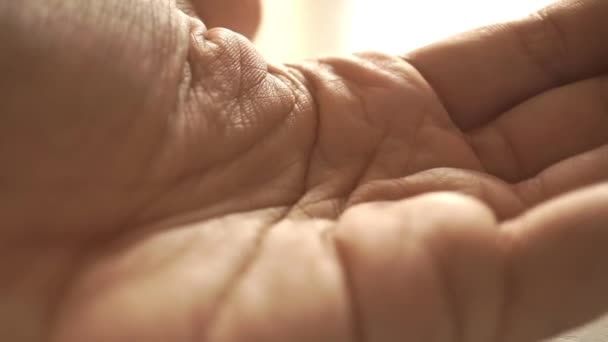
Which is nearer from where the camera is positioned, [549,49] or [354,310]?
[354,310]

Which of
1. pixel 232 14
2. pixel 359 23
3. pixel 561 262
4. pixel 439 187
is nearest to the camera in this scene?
pixel 561 262

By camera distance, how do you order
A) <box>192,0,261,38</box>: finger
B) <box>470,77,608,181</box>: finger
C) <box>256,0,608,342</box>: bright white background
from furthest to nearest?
<box>256,0,608,342</box>: bright white background → <box>192,0,261,38</box>: finger → <box>470,77,608,181</box>: finger

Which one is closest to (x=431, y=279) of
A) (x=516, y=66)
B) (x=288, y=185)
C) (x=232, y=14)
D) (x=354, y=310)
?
(x=354, y=310)

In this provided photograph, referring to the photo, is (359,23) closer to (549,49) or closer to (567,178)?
(549,49)

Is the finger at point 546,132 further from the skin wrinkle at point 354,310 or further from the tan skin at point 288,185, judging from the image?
the skin wrinkle at point 354,310

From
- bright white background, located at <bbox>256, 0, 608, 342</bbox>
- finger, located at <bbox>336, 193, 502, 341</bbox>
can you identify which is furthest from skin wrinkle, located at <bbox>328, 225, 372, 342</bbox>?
bright white background, located at <bbox>256, 0, 608, 342</bbox>

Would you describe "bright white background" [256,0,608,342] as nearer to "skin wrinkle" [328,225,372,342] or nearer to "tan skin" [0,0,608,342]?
"tan skin" [0,0,608,342]

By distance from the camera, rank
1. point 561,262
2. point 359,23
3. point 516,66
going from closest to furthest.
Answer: point 561,262, point 516,66, point 359,23
